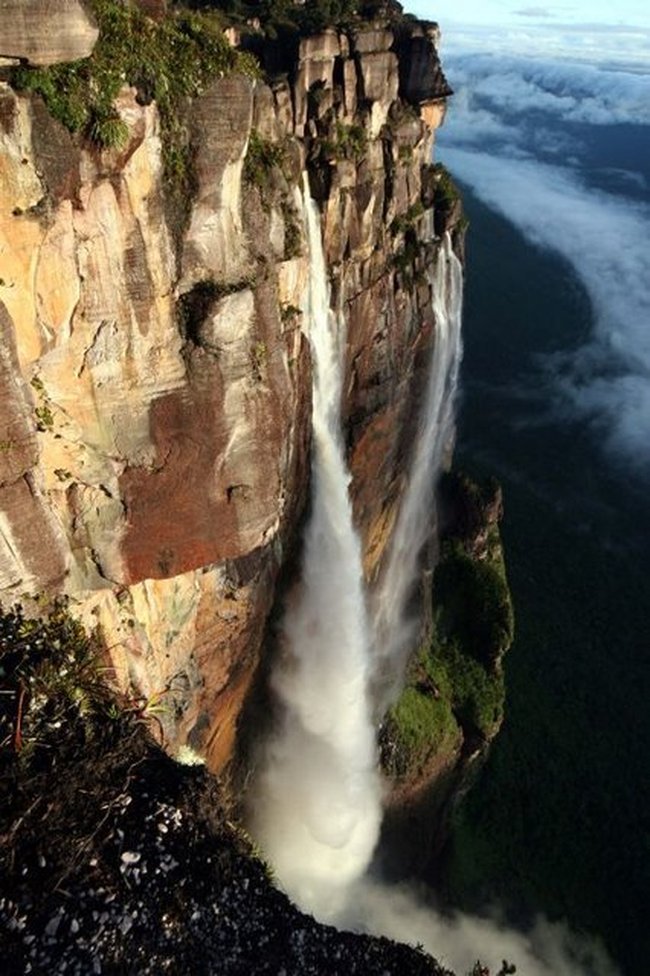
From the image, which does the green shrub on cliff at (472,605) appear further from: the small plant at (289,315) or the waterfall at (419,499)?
the small plant at (289,315)

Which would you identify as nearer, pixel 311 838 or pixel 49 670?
pixel 49 670

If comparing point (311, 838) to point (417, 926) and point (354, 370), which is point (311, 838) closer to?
point (417, 926)

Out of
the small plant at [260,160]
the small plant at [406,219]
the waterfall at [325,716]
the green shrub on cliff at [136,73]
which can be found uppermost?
the green shrub on cliff at [136,73]

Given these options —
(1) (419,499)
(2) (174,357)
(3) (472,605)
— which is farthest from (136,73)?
(3) (472,605)

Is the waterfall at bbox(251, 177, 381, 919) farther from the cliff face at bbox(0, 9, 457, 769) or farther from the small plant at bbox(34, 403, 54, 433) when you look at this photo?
the small plant at bbox(34, 403, 54, 433)

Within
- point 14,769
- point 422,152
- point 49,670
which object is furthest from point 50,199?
point 422,152

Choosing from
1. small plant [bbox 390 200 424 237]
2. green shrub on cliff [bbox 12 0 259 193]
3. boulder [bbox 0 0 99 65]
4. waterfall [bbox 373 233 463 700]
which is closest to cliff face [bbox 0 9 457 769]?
green shrub on cliff [bbox 12 0 259 193]

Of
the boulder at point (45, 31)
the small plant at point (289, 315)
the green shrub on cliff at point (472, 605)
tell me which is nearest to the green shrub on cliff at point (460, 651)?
the green shrub on cliff at point (472, 605)
